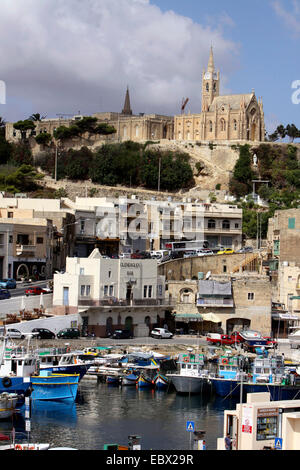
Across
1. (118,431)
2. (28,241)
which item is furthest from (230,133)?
(118,431)

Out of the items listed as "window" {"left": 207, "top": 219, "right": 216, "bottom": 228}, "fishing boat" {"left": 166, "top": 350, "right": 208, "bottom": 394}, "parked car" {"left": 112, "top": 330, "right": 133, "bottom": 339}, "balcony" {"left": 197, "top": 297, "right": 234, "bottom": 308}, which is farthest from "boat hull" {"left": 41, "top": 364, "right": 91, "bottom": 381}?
"window" {"left": 207, "top": 219, "right": 216, "bottom": 228}

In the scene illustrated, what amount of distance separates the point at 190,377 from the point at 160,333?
32.3 ft

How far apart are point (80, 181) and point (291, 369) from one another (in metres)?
56.6

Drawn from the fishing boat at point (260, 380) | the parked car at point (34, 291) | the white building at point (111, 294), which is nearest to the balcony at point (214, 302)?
the white building at point (111, 294)

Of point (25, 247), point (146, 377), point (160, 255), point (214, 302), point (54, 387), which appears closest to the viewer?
point (54, 387)

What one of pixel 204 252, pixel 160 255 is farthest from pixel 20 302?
pixel 204 252

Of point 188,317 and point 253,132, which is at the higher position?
point 253,132

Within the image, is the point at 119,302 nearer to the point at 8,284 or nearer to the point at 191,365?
the point at 8,284

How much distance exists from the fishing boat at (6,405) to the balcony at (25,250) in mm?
25239

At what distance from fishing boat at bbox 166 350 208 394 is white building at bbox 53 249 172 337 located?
911 cm

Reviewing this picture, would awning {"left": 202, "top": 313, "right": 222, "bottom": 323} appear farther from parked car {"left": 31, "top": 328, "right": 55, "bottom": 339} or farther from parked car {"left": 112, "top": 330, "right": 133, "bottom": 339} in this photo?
parked car {"left": 31, "top": 328, "right": 55, "bottom": 339}

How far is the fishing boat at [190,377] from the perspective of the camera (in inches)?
1576

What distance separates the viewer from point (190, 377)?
40125mm

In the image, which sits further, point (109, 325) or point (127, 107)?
point (127, 107)
